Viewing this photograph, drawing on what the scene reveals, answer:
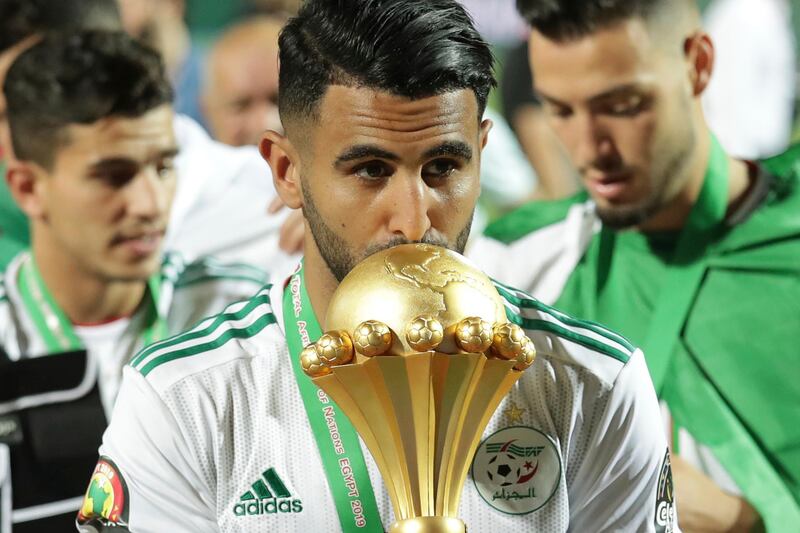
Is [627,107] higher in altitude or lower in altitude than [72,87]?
lower

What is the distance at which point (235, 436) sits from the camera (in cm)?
140

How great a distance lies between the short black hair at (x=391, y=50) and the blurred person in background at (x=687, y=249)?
1.24 meters

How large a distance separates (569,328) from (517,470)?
0.64 ft

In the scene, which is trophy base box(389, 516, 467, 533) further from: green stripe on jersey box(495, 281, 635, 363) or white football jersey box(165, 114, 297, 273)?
white football jersey box(165, 114, 297, 273)

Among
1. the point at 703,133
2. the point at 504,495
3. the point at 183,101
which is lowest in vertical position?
the point at 504,495

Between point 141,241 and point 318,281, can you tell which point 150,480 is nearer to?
point 318,281

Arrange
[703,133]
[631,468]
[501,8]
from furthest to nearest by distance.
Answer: [501,8] → [703,133] → [631,468]

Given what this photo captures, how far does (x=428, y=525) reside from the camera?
107cm

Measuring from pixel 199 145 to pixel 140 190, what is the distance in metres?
0.22

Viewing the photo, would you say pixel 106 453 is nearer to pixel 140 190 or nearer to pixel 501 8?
pixel 140 190

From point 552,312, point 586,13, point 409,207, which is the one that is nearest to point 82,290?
point 586,13

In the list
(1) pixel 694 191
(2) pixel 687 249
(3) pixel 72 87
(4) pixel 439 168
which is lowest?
(4) pixel 439 168

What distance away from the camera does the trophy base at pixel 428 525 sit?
1.06m

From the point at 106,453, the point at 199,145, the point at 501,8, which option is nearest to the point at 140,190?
the point at 199,145
